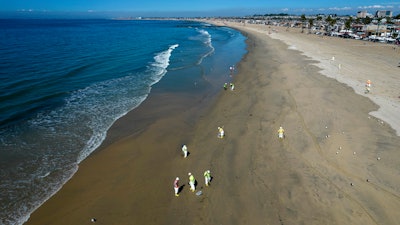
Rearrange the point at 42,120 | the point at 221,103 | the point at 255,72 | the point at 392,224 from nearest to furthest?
the point at 392,224 → the point at 42,120 → the point at 221,103 → the point at 255,72

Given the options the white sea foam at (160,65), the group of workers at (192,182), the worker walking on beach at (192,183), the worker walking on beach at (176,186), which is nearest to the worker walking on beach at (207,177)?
the group of workers at (192,182)

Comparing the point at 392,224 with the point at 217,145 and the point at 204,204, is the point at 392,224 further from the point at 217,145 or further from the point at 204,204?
the point at 217,145

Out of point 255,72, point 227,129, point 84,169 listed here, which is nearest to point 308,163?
point 227,129

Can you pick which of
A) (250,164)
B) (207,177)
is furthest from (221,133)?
(207,177)

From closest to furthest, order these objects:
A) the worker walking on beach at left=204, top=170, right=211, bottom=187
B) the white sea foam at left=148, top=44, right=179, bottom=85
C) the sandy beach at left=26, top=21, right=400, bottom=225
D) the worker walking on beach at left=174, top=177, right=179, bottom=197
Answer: the sandy beach at left=26, top=21, right=400, bottom=225 → the worker walking on beach at left=174, top=177, right=179, bottom=197 → the worker walking on beach at left=204, top=170, right=211, bottom=187 → the white sea foam at left=148, top=44, right=179, bottom=85

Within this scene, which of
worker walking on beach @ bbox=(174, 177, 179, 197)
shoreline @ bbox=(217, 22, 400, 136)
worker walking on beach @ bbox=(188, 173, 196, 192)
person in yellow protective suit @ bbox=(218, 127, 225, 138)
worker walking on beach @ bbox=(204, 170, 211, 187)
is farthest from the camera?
shoreline @ bbox=(217, 22, 400, 136)

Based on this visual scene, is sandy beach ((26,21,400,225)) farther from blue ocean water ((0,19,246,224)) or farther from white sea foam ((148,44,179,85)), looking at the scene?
white sea foam ((148,44,179,85))

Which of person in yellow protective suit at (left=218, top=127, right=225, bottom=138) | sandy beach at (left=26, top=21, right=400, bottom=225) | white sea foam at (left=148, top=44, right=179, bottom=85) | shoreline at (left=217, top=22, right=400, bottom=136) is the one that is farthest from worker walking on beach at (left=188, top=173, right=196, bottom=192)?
white sea foam at (left=148, top=44, right=179, bottom=85)
